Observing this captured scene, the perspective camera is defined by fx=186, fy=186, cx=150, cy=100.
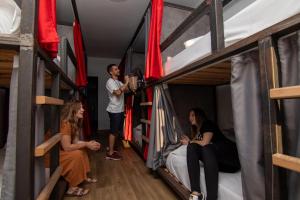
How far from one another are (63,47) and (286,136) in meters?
2.00

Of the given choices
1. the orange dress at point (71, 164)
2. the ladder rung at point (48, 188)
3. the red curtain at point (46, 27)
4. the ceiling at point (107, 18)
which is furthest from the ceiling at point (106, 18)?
the ladder rung at point (48, 188)

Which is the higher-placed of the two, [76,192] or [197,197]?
[197,197]

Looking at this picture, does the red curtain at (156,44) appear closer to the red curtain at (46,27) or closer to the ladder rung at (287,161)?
the red curtain at (46,27)

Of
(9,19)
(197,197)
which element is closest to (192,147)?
(197,197)

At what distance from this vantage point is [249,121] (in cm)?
88

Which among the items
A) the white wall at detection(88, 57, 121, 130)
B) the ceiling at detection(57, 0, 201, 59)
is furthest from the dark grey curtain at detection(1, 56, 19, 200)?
the white wall at detection(88, 57, 121, 130)

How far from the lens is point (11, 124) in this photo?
88 centimetres

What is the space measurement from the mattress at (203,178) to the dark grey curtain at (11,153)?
1.14 metres

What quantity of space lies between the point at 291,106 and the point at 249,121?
20cm

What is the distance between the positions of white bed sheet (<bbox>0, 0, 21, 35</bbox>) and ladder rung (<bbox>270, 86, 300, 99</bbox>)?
119cm

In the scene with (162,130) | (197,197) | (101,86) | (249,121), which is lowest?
(197,197)

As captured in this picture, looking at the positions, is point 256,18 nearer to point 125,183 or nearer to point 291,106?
point 291,106

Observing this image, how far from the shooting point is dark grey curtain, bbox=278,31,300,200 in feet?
2.26

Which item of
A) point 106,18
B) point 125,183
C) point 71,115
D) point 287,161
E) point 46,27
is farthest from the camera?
point 106,18
